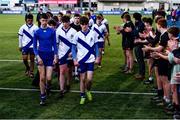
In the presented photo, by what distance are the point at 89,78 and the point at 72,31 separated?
1421 millimetres

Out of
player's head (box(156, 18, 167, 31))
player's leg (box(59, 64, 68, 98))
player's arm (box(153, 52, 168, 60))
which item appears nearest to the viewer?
player's arm (box(153, 52, 168, 60))

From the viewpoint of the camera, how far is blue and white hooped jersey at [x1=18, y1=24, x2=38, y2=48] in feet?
43.2

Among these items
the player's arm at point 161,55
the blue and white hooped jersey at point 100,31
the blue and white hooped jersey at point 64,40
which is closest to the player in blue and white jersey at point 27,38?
the blue and white hooped jersey at point 64,40


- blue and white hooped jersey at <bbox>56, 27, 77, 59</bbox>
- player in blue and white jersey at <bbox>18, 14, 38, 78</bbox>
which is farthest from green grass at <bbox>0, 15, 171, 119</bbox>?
blue and white hooped jersey at <bbox>56, 27, 77, 59</bbox>

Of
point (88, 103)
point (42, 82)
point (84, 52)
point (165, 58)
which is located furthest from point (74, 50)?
point (165, 58)

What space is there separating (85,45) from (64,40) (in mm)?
966

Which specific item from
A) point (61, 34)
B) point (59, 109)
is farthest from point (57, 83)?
point (59, 109)

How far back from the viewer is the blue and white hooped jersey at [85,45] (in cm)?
987

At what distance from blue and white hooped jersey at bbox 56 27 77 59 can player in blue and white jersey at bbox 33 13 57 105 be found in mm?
640

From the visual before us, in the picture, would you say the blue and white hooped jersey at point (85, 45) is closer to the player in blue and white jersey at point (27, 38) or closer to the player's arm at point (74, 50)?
the player's arm at point (74, 50)

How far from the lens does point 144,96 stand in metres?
10.7

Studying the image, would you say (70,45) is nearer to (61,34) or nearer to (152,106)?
(61,34)

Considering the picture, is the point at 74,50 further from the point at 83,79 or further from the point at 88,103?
the point at 88,103

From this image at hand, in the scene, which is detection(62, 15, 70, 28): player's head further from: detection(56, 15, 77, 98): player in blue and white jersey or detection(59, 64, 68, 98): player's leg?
detection(59, 64, 68, 98): player's leg
